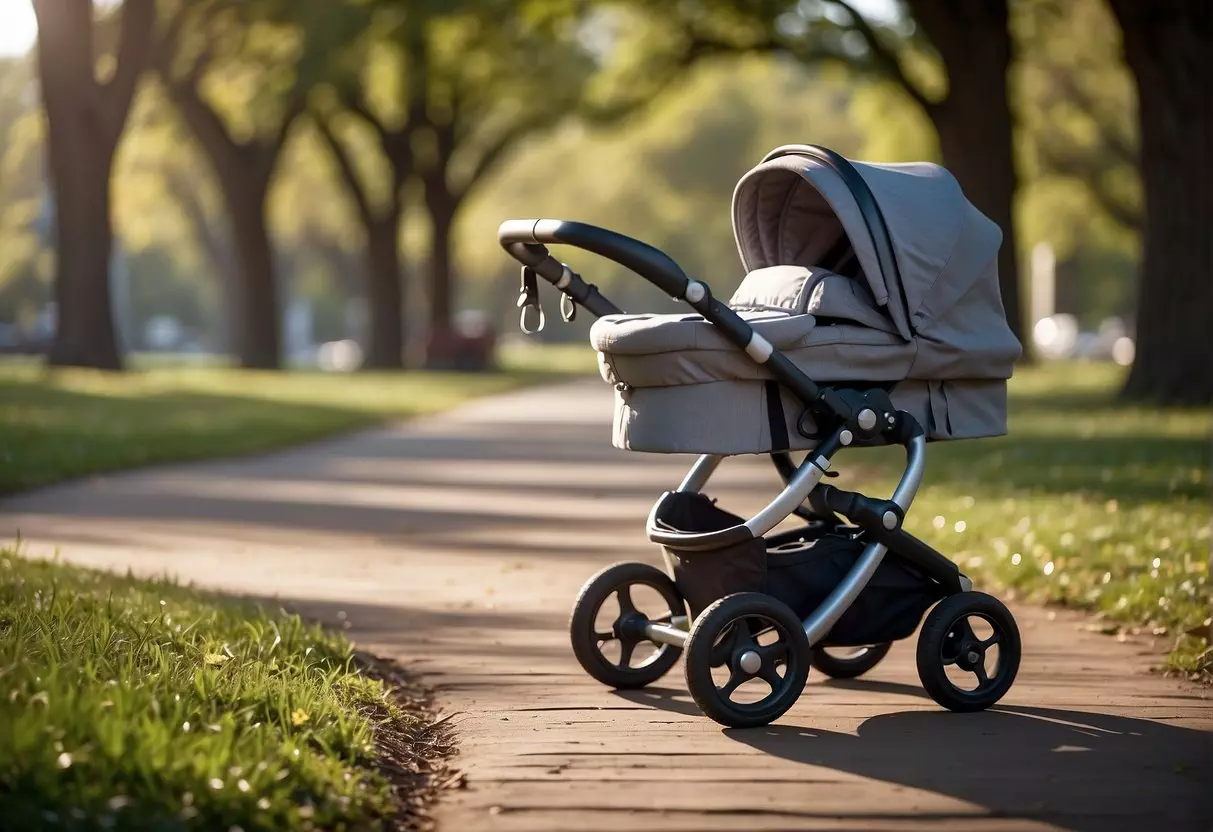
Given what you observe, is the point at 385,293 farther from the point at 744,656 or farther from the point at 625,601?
the point at 744,656

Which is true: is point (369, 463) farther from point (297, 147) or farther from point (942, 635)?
point (297, 147)

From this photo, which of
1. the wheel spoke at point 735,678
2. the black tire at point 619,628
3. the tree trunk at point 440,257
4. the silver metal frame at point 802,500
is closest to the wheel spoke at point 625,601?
the black tire at point 619,628

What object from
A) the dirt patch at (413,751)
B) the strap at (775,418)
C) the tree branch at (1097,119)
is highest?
the tree branch at (1097,119)

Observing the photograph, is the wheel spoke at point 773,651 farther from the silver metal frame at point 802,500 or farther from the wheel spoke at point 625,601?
the wheel spoke at point 625,601

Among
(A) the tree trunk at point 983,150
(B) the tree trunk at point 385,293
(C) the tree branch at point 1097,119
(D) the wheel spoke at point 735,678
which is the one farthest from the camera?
(C) the tree branch at point 1097,119

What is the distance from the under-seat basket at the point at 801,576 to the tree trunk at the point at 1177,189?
1542cm

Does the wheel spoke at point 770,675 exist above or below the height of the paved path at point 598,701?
above

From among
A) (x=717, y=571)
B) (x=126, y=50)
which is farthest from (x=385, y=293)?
(x=717, y=571)

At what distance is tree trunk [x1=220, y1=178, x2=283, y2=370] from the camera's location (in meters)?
34.2

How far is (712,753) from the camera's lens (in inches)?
213

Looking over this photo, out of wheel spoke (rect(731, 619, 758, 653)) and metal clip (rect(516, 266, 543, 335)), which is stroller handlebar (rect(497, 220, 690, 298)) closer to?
metal clip (rect(516, 266, 543, 335))

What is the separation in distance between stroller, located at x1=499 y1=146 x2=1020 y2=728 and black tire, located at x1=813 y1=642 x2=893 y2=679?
0.07 m

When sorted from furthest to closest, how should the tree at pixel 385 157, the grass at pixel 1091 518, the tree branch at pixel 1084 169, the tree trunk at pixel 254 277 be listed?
1. the tree branch at pixel 1084 169
2. the tree at pixel 385 157
3. the tree trunk at pixel 254 277
4. the grass at pixel 1091 518

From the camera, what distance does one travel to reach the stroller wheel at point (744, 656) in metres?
5.67
